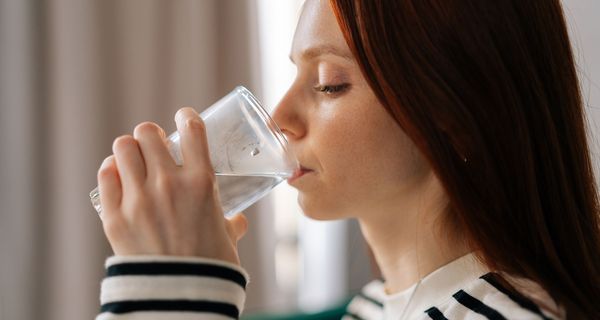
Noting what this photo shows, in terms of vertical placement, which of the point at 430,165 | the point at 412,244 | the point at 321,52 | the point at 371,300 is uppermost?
the point at 321,52

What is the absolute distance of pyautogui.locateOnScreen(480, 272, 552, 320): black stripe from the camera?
0.73 m

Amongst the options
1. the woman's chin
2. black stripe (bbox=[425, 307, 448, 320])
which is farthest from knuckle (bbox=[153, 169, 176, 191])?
black stripe (bbox=[425, 307, 448, 320])

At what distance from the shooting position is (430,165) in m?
0.82

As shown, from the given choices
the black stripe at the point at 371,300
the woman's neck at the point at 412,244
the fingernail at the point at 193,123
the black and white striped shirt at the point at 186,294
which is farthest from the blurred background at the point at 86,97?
the fingernail at the point at 193,123

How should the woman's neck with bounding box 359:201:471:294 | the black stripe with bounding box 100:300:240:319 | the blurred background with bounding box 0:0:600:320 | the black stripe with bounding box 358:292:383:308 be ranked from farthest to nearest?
the blurred background with bounding box 0:0:600:320
the black stripe with bounding box 358:292:383:308
the woman's neck with bounding box 359:201:471:294
the black stripe with bounding box 100:300:240:319

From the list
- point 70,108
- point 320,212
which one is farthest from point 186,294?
point 70,108

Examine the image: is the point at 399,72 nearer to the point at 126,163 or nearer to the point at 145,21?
the point at 126,163

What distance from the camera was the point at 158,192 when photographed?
69 cm

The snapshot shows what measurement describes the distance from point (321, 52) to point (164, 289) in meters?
0.35

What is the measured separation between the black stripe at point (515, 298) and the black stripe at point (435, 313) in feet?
0.21

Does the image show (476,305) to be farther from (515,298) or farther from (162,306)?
(162,306)

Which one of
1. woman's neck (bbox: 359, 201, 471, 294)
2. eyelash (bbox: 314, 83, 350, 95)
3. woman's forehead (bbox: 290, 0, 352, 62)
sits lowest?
woman's neck (bbox: 359, 201, 471, 294)

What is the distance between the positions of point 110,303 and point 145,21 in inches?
55.3

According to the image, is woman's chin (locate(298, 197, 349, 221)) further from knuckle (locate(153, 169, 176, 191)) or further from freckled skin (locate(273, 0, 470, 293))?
knuckle (locate(153, 169, 176, 191))
